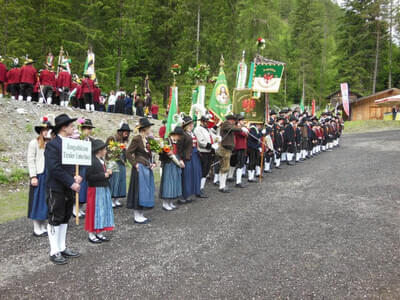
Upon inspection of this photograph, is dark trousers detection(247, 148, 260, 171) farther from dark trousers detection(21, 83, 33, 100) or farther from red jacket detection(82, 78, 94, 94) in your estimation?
dark trousers detection(21, 83, 33, 100)

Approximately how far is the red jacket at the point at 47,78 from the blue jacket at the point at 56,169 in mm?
12108

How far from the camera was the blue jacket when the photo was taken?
419 centimetres

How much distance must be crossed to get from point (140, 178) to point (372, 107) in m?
37.2

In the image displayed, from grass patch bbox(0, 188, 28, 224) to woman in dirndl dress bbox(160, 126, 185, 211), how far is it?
3.26m

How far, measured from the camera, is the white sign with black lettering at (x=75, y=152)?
4.23 metres

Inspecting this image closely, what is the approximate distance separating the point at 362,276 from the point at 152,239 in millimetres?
3217

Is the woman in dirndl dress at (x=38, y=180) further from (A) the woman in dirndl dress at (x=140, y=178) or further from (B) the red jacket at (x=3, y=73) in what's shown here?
(B) the red jacket at (x=3, y=73)

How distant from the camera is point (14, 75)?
13844 millimetres

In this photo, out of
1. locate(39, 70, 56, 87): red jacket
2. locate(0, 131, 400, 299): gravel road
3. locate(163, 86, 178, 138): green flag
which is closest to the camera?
locate(0, 131, 400, 299): gravel road

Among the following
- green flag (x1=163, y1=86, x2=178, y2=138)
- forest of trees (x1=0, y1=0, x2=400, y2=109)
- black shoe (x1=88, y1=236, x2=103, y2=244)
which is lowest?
black shoe (x1=88, y1=236, x2=103, y2=244)

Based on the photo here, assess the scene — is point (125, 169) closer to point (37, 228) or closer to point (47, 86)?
point (37, 228)

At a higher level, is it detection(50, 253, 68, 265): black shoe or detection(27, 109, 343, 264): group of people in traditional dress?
detection(27, 109, 343, 264): group of people in traditional dress

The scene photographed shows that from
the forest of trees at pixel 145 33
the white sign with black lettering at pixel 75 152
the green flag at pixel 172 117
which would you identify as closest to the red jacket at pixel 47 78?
the green flag at pixel 172 117

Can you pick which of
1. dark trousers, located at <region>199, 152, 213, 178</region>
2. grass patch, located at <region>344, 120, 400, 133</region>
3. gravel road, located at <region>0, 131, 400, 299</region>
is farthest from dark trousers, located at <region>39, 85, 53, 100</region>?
grass patch, located at <region>344, 120, 400, 133</region>
